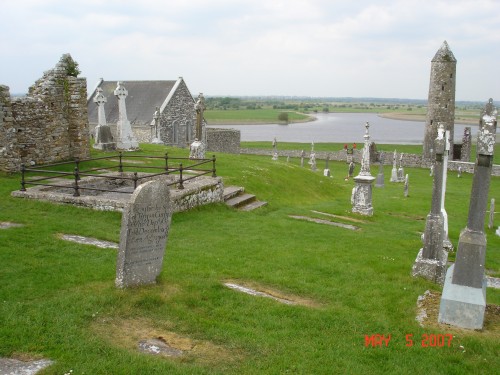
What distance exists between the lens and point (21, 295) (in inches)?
271

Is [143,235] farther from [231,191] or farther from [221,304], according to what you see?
[231,191]

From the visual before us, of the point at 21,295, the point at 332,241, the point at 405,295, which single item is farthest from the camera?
the point at 332,241

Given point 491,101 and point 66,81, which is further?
point 66,81

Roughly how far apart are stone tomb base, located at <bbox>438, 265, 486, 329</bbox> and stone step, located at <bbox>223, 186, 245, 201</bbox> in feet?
32.1

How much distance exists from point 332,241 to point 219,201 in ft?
14.9

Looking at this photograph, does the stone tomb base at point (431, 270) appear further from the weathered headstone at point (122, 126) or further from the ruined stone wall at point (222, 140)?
the ruined stone wall at point (222, 140)

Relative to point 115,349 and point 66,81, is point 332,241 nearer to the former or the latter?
point 115,349

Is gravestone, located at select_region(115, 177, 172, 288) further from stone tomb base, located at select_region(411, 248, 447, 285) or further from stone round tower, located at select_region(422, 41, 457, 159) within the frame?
stone round tower, located at select_region(422, 41, 457, 159)

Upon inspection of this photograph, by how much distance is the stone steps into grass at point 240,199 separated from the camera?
15.7 metres

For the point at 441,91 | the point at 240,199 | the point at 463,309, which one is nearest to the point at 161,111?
the point at 240,199

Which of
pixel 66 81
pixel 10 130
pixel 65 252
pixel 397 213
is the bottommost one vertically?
pixel 397 213

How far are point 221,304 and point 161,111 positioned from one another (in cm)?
3640

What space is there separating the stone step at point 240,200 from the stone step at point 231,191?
118 mm

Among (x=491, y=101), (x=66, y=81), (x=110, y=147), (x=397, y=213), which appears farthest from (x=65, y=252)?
(x=110, y=147)
